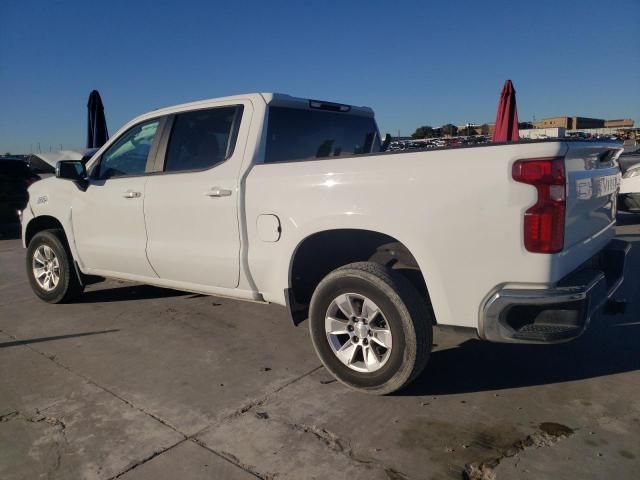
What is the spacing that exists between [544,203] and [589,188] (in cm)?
60

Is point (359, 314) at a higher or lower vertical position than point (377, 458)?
higher

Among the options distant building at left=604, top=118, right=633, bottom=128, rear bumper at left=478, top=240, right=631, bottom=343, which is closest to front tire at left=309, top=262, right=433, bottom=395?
rear bumper at left=478, top=240, right=631, bottom=343

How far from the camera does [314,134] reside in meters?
4.41

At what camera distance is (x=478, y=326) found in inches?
111

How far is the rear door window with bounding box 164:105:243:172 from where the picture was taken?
405cm

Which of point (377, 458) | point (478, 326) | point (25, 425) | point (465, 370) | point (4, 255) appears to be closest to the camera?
point (377, 458)

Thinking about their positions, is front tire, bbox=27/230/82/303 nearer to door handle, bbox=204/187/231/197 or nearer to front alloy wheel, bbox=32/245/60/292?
front alloy wheel, bbox=32/245/60/292

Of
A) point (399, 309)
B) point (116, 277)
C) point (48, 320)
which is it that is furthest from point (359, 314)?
point (48, 320)

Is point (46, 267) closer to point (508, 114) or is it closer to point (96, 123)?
point (96, 123)

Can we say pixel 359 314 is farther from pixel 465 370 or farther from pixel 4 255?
pixel 4 255

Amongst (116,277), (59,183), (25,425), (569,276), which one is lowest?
(25,425)

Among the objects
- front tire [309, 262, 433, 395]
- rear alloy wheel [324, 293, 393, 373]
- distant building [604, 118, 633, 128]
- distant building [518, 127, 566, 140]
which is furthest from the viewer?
distant building [604, 118, 633, 128]

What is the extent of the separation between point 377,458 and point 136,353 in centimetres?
227

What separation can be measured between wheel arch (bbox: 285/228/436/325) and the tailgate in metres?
0.95
